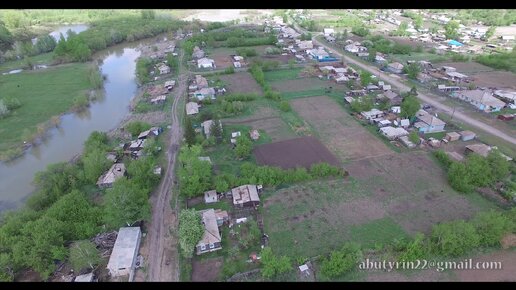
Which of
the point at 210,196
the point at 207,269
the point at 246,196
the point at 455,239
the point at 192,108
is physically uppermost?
the point at 192,108

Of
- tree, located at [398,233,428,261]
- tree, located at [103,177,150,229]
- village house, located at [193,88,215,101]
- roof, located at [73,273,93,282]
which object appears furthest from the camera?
village house, located at [193,88,215,101]

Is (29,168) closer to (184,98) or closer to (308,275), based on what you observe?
(184,98)

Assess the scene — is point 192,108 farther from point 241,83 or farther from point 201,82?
point 241,83

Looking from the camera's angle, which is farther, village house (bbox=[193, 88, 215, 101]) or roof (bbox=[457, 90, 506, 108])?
village house (bbox=[193, 88, 215, 101])

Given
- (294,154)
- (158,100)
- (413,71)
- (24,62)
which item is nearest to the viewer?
(294,154)

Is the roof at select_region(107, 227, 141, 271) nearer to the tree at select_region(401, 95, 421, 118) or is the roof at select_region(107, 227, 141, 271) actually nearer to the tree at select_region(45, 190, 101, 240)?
the tree at select_region(45, 190, 101, 240)

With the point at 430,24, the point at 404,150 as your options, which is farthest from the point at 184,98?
the point at 430,24

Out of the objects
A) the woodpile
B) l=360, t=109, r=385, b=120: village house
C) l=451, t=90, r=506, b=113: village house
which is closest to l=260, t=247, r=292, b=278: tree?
the woodpile

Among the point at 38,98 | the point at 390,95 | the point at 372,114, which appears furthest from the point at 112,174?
the point at 390,95
